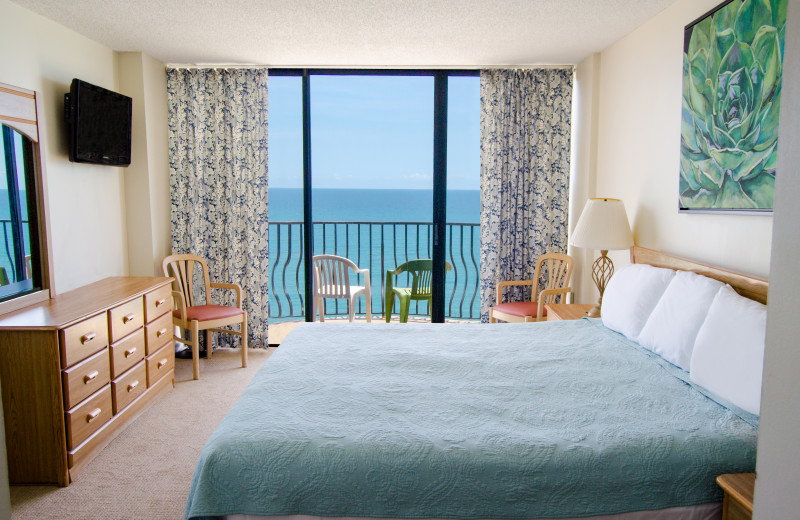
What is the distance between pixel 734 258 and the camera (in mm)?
2619

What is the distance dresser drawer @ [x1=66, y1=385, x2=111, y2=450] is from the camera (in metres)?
2.69

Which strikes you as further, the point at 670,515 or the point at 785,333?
the point at 670,515

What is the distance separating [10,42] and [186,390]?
8.22ft

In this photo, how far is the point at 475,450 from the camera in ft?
5.76

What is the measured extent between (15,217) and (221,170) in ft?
6.37

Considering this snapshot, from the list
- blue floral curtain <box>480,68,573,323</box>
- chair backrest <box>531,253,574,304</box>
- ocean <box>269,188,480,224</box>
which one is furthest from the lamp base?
ocean <box>269,188,480,224</box>

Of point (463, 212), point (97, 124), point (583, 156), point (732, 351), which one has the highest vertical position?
point (97, 124)

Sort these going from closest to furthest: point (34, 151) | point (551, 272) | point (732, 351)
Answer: point (732, 351) → point (34, 151) → point (551, 272)

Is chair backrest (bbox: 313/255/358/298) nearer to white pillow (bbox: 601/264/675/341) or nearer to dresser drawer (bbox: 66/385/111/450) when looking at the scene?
dresser drawer (bbox: 66/385/111/450)

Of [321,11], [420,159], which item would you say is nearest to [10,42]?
[321,11]

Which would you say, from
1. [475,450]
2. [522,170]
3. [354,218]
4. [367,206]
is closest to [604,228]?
[522,170]

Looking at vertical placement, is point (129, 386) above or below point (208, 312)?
below

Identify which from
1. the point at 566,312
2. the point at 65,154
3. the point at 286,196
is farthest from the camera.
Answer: the point at 286,196

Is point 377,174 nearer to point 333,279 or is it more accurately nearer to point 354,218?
point 354,218
